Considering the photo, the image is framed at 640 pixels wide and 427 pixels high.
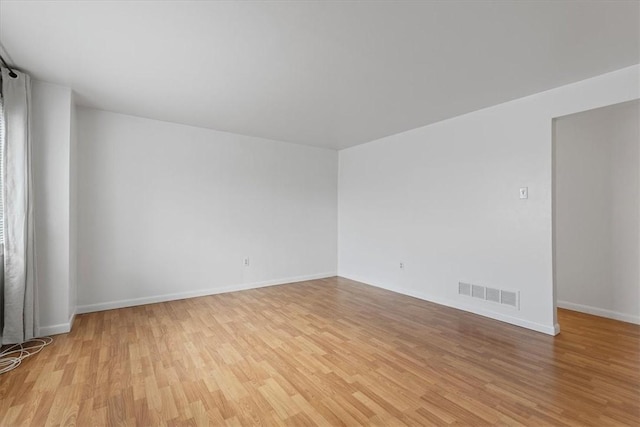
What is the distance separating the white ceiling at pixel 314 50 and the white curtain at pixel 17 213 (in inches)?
14.0

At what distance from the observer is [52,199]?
289 centimetres

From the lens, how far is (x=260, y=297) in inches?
168

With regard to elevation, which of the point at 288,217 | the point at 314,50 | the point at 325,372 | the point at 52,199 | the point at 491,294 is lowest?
the point at 325,372

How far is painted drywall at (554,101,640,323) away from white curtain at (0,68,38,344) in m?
5.31

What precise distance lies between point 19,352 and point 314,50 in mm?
3592

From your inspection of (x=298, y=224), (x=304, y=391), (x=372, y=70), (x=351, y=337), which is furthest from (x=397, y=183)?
(x=304, y=391)

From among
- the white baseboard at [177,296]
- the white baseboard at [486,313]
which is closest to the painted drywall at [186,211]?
the white baseboard at [177,296]

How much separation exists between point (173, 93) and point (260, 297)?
2.88m

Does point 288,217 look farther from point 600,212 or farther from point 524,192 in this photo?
point 600,212

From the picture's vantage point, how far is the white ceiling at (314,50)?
1820 millimetres

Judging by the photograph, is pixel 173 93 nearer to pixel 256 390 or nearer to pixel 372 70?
pixel 372 70

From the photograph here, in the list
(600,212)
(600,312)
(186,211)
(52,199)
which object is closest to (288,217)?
(186,211)

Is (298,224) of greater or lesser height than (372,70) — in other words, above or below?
below

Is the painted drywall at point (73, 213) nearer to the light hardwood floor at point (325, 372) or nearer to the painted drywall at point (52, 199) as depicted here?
the painted drywall at point (52, 199)
